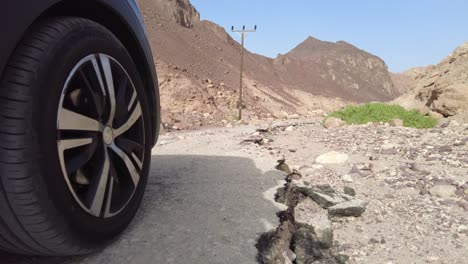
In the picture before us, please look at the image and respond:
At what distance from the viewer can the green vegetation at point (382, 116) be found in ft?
35.6

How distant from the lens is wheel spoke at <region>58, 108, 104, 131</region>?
1.63 meters

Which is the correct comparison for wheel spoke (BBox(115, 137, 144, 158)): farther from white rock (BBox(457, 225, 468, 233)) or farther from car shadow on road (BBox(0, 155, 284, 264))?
white rock (BBox(457, 225, 468, 233))

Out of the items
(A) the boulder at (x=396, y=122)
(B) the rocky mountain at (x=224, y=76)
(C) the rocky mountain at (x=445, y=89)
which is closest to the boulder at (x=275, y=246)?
(A) the boulder at (x=396, y=122)

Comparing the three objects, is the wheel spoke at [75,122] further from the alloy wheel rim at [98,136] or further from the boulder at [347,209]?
the boulder at [347,209]

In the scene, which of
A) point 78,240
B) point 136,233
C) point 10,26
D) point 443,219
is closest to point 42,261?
point 78,240

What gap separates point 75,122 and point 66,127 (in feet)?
0.23

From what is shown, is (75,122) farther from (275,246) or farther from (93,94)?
(275,246)

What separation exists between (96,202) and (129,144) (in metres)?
0.46

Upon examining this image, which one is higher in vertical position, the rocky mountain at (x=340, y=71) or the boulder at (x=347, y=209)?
the rocky mountain at (x=340, y=71)

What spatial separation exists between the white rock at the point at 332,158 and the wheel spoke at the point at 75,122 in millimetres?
4829

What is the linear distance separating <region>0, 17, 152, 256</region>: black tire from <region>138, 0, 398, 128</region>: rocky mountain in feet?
51.7

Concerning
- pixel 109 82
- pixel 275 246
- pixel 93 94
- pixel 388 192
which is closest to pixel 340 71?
pixel 388 192

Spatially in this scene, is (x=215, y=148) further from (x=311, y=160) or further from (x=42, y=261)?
(x=42, y=261)

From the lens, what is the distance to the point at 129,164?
7.08ft
